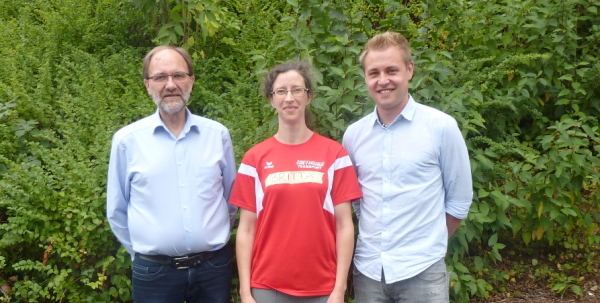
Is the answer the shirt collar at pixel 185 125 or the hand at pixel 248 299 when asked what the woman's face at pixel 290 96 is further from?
the hand at pixel 248 299

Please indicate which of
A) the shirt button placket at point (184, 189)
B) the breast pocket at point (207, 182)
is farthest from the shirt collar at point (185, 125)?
the breast pocket at point (207, 182)

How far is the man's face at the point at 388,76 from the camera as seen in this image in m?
2.68

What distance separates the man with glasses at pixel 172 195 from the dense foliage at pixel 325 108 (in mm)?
947

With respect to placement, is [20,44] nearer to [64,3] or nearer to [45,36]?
[45,36]

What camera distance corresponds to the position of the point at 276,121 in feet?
12.4

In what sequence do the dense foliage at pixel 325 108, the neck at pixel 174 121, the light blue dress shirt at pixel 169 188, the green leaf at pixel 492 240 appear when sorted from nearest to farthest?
the light blue dress shirt at pixel 169 188 → the neck at pixel 174 121 → the dense foliage at pixel 325 108 → the green leaf at pixel 492 240

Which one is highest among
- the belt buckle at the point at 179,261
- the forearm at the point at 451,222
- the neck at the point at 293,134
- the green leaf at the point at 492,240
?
the neck at the point at 293,134

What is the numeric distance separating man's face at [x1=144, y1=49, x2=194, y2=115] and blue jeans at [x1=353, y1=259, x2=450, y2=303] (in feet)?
4.10

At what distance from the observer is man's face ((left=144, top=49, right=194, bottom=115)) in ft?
9.45

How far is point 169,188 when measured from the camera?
9.34 feet

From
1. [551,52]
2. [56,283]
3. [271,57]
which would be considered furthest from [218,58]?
[551,52]

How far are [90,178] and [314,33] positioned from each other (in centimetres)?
188

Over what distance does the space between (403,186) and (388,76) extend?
1.67ft

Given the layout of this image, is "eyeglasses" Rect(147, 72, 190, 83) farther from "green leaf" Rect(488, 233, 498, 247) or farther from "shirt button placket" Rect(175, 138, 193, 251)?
"green leaf" Rect(488, 233, 498, 247)
